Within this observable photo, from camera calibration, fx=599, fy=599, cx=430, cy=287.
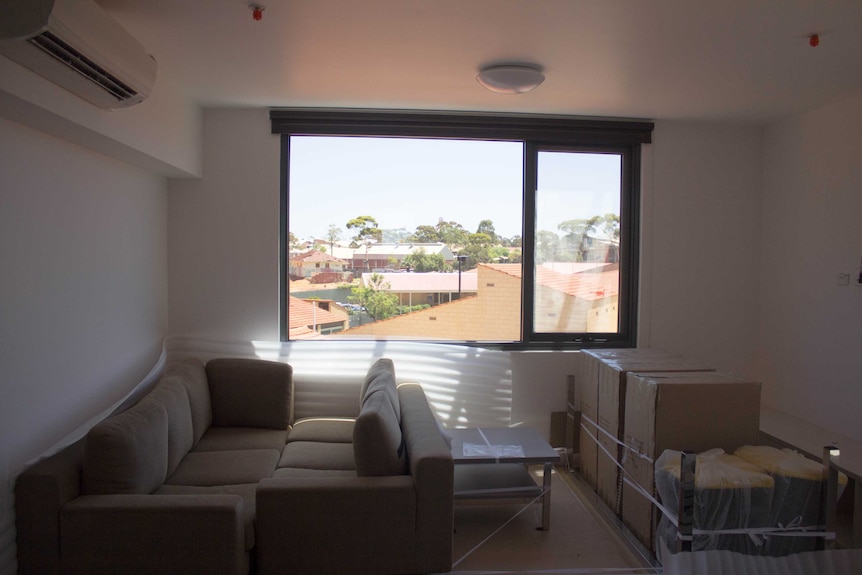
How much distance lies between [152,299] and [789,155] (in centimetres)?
450

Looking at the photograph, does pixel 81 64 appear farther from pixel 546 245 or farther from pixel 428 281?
pixel 546 245

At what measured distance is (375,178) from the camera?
14.7ft

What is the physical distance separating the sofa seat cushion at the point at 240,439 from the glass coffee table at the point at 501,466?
109cm

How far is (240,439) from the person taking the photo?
3600 millimetres

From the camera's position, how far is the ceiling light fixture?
3152 mm

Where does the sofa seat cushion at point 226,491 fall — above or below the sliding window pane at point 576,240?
below

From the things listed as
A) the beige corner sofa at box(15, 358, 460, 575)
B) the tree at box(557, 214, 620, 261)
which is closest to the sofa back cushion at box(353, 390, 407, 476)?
the beige corner sofa at box(15, 358, 460, 575)

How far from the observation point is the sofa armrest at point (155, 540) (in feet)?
7.82

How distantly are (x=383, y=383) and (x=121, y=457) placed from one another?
137 cm

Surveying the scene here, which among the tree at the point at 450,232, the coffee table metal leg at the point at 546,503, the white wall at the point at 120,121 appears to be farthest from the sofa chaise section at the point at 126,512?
the tree at the point at 450,232

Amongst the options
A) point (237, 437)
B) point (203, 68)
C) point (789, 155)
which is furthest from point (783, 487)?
point (203, 68)

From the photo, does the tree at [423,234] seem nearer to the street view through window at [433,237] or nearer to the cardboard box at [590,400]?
the street view through window at [433,237]

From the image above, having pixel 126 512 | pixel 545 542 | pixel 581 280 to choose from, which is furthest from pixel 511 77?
pixel 126 512

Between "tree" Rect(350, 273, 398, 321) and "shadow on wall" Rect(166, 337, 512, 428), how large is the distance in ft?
0.83
